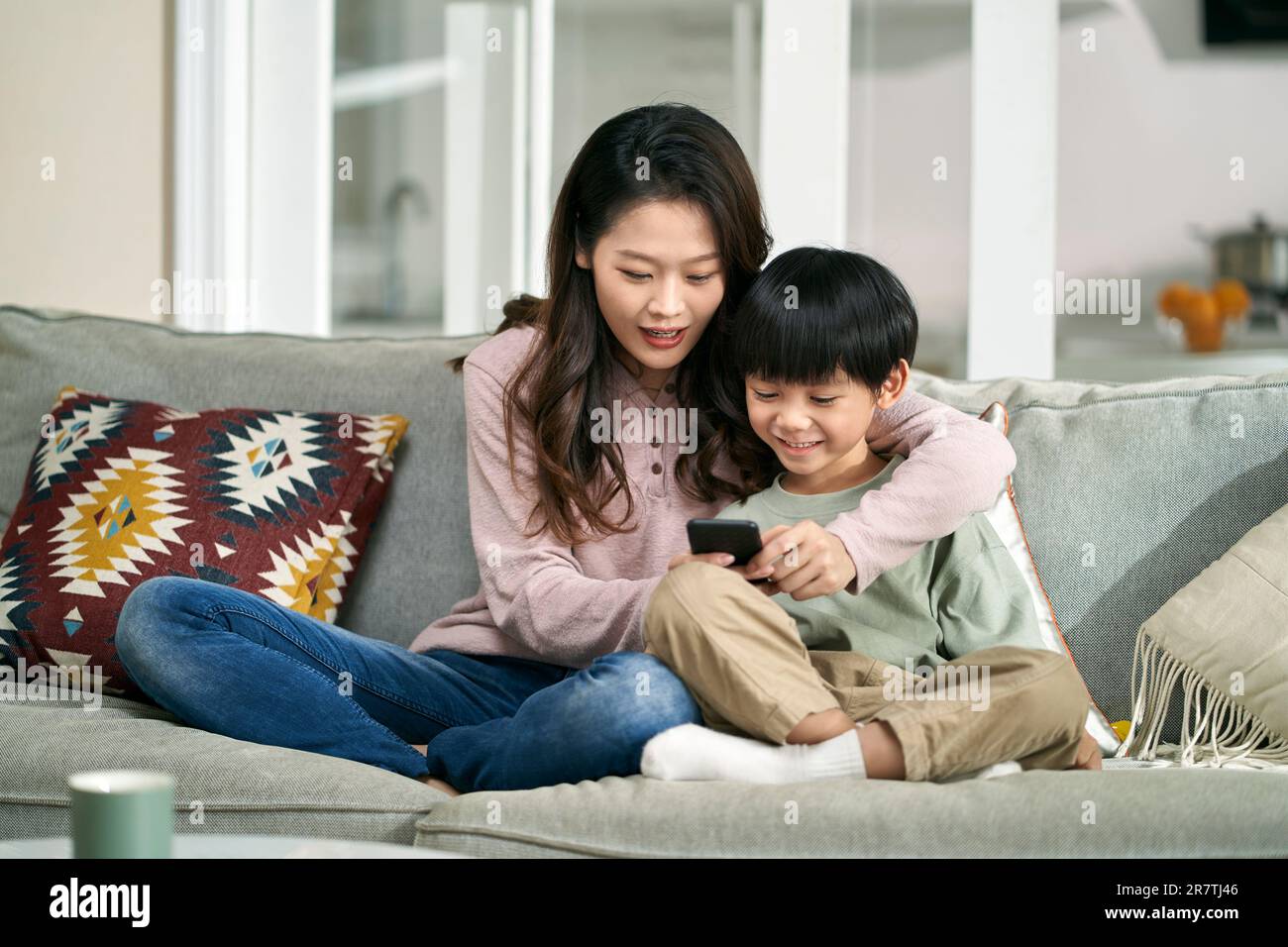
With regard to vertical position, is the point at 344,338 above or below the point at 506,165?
below

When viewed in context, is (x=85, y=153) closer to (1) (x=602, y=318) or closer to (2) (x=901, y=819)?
(1) (x=602, y=318)

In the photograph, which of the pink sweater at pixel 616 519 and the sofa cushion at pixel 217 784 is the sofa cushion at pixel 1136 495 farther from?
the sofa cushion at pixel 217 784

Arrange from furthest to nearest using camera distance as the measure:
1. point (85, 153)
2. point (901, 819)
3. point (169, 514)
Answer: point (85, 153) < point (169, 514) < point (901, 819)

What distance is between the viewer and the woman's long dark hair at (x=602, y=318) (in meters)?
1.63

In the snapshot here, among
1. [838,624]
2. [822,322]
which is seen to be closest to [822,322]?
[822,322]

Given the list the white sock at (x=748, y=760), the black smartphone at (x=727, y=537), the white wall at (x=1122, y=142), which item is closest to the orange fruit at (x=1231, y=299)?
the white wall at (x=1122, y=142)

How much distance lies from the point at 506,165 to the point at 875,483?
5.34 ft

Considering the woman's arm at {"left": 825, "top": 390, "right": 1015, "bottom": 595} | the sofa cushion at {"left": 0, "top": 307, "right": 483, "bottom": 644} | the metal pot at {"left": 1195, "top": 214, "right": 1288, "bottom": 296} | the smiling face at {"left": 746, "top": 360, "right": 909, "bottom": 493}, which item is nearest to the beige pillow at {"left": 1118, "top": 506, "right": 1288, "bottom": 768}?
the woman's arm at {"left": 825, "top": 390, "right": 1015, "bottom": 595}

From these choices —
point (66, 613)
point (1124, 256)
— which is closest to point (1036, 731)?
point (66, 613)

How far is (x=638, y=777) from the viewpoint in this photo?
51.7 inches

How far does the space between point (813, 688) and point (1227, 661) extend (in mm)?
525

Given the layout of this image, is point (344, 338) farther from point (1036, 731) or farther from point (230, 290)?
point (1036, 731)
